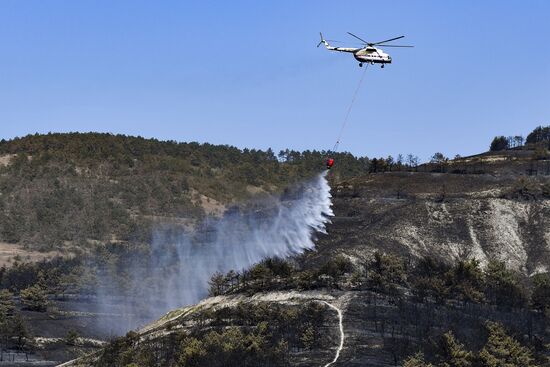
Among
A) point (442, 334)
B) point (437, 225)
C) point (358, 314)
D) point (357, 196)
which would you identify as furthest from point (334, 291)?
point (357, 196)

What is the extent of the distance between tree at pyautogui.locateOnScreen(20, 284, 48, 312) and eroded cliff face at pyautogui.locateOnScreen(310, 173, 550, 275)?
46.8 metres

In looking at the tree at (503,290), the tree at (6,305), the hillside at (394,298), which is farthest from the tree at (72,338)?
the tree at (503,290)

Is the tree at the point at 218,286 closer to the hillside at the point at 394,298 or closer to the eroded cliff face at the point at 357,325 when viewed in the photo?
the hillside at the point at 394,298

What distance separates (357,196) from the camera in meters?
198

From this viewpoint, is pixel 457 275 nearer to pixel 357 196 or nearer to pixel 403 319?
pixel 403 319

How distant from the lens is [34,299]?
584ft

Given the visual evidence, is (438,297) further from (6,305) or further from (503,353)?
(6,305)

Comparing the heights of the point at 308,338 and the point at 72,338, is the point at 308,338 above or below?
below

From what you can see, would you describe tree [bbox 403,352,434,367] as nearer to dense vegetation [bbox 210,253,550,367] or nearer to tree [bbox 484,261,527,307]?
dense vegetation [bbox 210,253,550,367]

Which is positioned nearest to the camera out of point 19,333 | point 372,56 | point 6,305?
point 372,56

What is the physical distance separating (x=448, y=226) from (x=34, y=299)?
6623 cm

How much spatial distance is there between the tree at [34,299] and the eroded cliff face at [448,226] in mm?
46752

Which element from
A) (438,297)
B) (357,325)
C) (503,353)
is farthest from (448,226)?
(503,353)

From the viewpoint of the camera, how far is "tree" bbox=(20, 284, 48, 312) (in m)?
177
